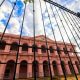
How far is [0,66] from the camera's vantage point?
16.0 meters

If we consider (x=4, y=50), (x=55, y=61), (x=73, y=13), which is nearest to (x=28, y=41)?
(x=4, y=50)

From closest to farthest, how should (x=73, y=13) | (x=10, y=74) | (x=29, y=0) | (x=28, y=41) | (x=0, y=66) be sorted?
(x=29, y=0) → (x=73, y=13) → (x=0, y=66) → (x=10, y=74) → (x=28, y=41)

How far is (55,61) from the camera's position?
20.9 meters

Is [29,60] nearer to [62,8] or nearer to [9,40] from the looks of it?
[9,40]

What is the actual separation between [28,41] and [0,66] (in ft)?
27.9

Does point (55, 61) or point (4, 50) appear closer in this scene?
point (4, 50)

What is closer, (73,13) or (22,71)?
(73,13)

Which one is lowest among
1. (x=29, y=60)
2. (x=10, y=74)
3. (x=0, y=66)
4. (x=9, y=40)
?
(x=10, y=74)

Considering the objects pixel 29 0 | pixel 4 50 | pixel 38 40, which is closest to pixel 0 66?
pixel 4 50

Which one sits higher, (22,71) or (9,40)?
(9,40)

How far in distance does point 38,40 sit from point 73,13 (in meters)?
19.3

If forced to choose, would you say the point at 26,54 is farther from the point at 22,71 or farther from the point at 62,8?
the point at 62,8

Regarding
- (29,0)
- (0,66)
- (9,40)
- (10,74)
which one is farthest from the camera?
(9,40)

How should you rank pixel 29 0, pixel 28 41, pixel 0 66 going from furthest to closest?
1. pixel 28 41
2. pixel 0 66
3. pixel 29 0
